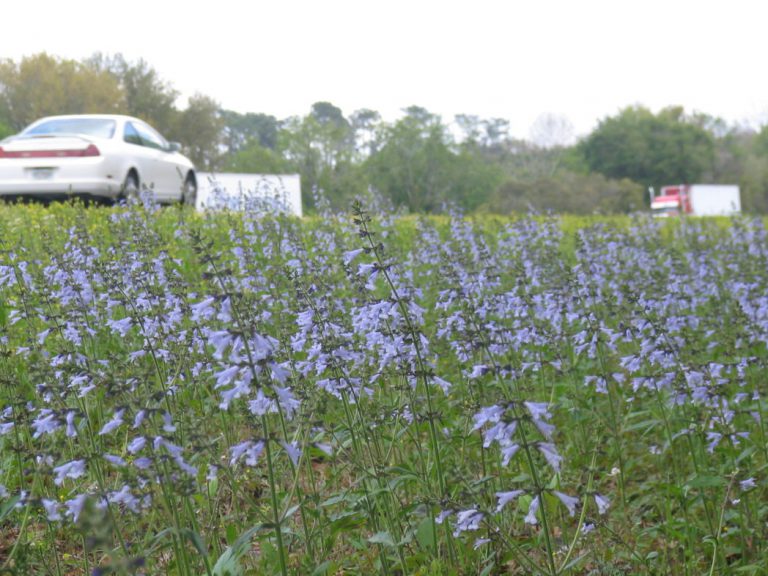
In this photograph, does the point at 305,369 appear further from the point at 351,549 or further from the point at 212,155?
the point at 212,155

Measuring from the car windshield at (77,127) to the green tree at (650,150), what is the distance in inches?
2590

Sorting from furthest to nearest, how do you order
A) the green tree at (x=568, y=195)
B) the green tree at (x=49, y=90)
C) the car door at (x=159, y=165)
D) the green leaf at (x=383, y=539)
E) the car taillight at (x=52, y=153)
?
the green tree at (x=49, y=90)
the green tree at (x=568, y=195)
the car door at (x=159, y=165)
the car taillight at (x=52, y=153)
the green leaf at (x=383, y=539)

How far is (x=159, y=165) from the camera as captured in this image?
1347 cm

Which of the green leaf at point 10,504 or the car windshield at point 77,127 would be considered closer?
the green leaf at point 10,504

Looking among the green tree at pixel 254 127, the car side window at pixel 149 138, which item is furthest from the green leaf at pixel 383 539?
the green tree at pixel 254 127

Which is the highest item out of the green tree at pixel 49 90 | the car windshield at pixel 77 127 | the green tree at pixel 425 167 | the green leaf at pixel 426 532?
the green tree at pixel 49 90

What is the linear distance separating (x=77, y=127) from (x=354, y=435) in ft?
35.5

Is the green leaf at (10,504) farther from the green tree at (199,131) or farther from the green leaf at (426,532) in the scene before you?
the green tree at (199,131)

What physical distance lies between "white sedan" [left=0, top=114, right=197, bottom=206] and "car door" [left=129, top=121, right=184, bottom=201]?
40 millimetres

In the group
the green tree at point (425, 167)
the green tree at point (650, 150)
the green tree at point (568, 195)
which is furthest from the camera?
the green tree at point (650, 150)

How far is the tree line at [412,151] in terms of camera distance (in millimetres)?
51906

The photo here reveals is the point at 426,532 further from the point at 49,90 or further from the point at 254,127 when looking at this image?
the point at 254,127

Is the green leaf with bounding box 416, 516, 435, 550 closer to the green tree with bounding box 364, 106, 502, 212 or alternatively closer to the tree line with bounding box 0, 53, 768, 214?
the tree line with bounding box 0, 53, 768, 214

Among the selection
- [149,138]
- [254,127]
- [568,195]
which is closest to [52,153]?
[149,138]
